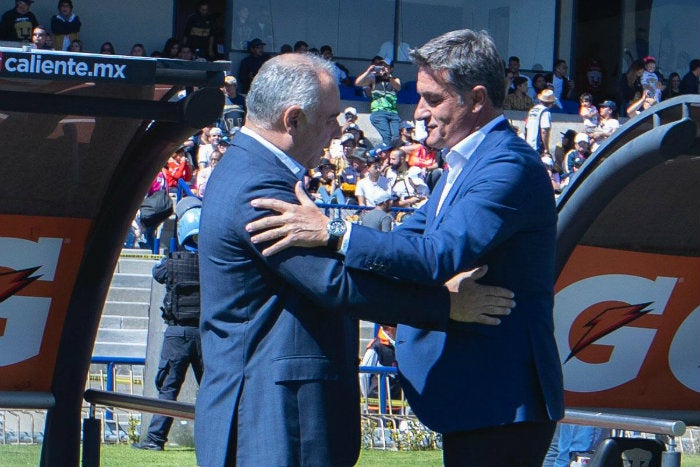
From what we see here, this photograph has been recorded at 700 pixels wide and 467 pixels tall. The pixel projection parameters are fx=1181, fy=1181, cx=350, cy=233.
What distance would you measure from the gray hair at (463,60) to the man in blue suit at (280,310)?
0.32m

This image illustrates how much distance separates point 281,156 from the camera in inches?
132

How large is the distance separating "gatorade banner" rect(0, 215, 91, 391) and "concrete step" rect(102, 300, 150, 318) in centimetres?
926

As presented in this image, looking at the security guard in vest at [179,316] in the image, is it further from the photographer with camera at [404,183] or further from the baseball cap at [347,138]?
the baseball cap at [347,138]

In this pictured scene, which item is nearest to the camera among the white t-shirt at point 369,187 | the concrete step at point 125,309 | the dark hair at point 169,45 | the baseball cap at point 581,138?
the concrete step at point 125,309

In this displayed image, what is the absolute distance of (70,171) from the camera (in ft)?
16.1

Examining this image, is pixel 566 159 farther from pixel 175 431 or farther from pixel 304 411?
pixel 304 411

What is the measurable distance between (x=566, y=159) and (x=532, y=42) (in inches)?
264

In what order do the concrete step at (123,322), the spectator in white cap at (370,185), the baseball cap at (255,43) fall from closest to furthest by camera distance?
the concrete step at (123,322) < the spectator in white cap at (370,185) < the baseball cap at (255,43)

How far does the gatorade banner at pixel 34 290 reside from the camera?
4.97 m

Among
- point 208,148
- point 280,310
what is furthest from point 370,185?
point 280,310

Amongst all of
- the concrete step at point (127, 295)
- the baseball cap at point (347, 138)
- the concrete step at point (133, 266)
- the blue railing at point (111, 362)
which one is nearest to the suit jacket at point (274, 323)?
the blue railing at point (111, 362)

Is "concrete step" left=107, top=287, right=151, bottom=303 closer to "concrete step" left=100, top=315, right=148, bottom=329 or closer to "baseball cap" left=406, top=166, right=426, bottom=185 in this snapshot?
"concrete step" left=100, top=315, right=148, bottom=329

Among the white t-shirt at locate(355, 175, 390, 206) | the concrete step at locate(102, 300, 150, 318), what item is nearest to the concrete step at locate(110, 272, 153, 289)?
the concrete step at locate(102, 300, 150, 318)

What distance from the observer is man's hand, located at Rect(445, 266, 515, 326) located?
3.25 m
